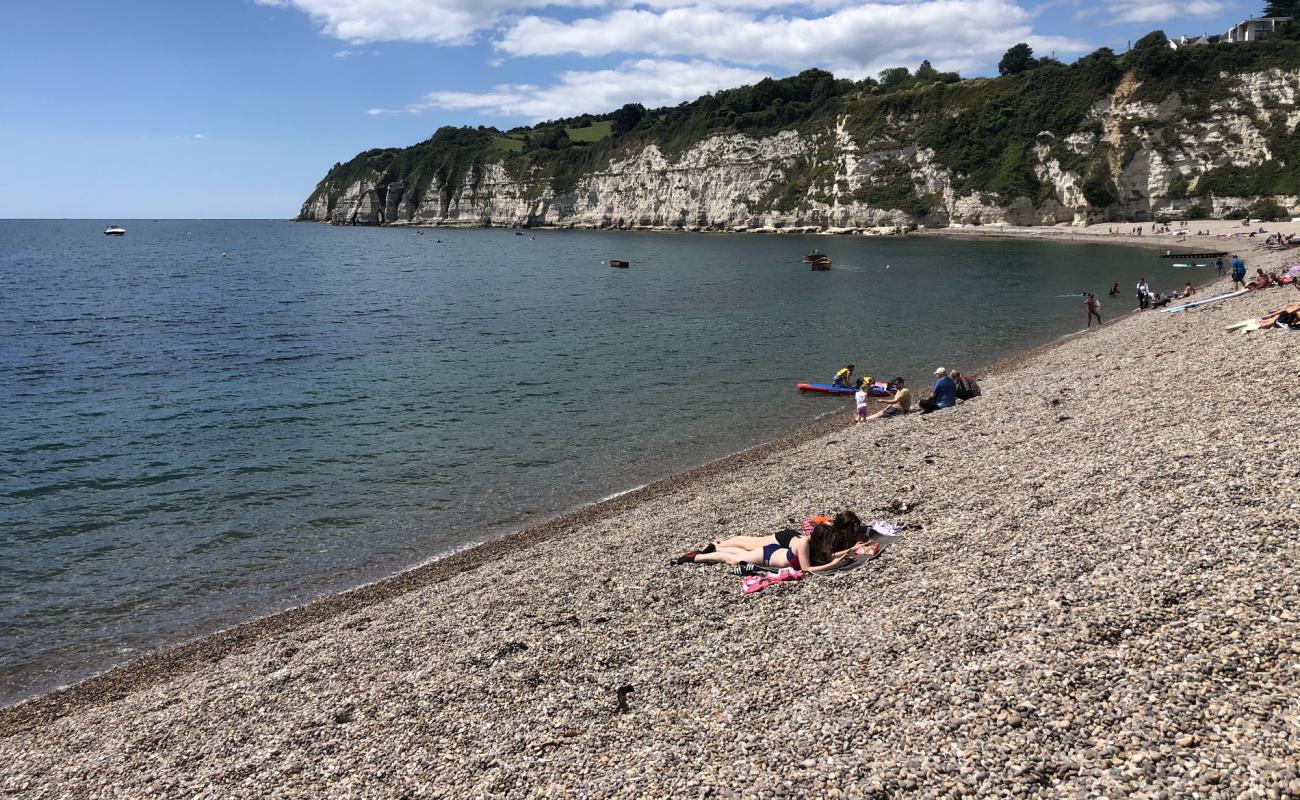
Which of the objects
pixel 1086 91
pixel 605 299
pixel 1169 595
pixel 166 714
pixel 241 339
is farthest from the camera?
pixel 1086 91

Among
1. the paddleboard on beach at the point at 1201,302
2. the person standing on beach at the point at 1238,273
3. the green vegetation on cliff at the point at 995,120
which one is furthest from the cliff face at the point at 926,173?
the paddleboard on beach at the point at 1201,302

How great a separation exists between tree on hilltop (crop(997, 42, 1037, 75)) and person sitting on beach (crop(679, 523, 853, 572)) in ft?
528

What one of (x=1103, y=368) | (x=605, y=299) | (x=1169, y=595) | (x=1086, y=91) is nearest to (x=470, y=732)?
(x=1169, y=595)

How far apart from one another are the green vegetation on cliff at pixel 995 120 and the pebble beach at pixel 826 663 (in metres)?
105

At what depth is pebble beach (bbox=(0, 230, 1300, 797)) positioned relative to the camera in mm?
6688

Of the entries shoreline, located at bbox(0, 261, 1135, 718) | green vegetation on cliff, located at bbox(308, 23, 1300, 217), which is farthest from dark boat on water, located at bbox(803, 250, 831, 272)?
shoreline, located at bbox(0, 261, 1135, 718)

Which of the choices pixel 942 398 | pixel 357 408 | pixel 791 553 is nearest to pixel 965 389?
pixel 942 398

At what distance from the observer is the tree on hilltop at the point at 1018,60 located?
484 ft

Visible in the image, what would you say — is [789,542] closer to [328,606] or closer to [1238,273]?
[328,606]

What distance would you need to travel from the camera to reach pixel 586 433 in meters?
25.1

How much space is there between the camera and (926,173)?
130 metres

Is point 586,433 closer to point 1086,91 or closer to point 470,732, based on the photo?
point 470,732

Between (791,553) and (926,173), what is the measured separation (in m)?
132

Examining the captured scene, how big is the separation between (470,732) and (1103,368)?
21.6 metres
